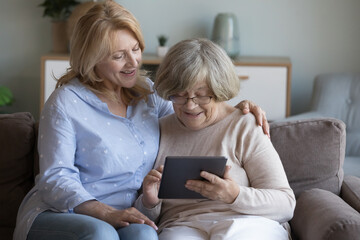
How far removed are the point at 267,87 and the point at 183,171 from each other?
8.16ft

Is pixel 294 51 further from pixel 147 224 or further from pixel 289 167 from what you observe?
pixel 147 224

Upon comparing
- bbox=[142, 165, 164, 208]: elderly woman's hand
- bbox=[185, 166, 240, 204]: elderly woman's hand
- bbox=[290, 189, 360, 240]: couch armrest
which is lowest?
bbox=[290, 189, 360, 240]: couch armrest

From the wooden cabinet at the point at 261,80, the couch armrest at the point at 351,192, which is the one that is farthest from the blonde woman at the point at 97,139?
the wooden cabinet at the point at 261,80

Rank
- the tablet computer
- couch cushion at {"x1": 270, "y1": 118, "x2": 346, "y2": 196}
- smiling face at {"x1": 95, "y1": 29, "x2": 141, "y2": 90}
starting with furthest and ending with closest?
couch cushion at {"x1": 270, "y1": 118, "x2": 346, "y2": 196}
smiling face at {"x1": 95, "y1": 29, "x2": 141, "y2": 90}
the tablet computer

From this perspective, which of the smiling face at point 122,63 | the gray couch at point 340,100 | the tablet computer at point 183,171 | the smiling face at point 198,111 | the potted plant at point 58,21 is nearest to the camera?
the tablet computer at point 183,171

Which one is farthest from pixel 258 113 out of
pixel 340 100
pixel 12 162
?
pixel 340 100

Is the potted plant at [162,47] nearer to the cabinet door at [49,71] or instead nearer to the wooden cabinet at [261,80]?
the wooden cabinet at [261,80]

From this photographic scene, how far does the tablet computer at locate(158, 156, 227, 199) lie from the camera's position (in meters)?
1.74

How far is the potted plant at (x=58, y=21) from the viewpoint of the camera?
4438 millimetres

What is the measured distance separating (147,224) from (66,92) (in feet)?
1.76

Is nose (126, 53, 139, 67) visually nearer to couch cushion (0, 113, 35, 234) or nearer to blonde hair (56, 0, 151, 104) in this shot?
blonde hair (56, 0, 151, 104)

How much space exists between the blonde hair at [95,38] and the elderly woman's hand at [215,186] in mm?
509

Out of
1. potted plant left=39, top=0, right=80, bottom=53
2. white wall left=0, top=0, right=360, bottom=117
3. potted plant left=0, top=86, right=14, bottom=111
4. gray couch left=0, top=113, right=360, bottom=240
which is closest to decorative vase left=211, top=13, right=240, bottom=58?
white wall left=0, top=0, right=360, bottom=117

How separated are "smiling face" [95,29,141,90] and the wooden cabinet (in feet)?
Result: 6.68
